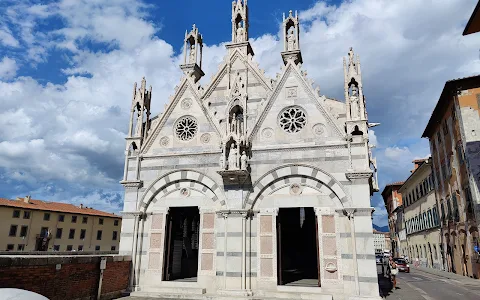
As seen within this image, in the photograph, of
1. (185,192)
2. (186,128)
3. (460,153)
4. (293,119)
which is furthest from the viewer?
(460,153)

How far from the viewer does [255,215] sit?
14391 mm

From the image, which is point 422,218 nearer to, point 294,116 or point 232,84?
point 294,116

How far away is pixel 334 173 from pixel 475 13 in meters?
8.91

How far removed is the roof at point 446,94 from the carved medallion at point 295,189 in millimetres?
18008

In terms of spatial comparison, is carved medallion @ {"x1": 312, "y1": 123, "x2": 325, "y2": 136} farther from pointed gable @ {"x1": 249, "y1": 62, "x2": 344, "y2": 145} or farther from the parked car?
the parked car

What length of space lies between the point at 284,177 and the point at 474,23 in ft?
34.8

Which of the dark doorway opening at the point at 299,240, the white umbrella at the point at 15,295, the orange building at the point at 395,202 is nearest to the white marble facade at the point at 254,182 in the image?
the dark doorway opening at the point at 299,240

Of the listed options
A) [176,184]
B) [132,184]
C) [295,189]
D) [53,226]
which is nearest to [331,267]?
[295,189]

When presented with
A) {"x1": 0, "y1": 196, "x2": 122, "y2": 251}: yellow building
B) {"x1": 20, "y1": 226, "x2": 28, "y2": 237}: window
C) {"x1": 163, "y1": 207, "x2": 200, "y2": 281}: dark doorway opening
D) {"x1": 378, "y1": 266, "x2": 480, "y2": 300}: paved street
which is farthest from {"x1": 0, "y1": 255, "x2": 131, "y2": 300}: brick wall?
{"x1": 20, "y1": 226, "x2": 28, "y2": 237}: window

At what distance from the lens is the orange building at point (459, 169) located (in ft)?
77.7

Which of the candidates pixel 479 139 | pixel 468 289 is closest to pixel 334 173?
pixel 468 289

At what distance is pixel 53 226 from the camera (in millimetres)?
47938

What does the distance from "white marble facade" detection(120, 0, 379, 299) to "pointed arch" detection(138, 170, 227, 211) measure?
0.05 meters

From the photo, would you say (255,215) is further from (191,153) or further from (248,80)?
(248,80)
